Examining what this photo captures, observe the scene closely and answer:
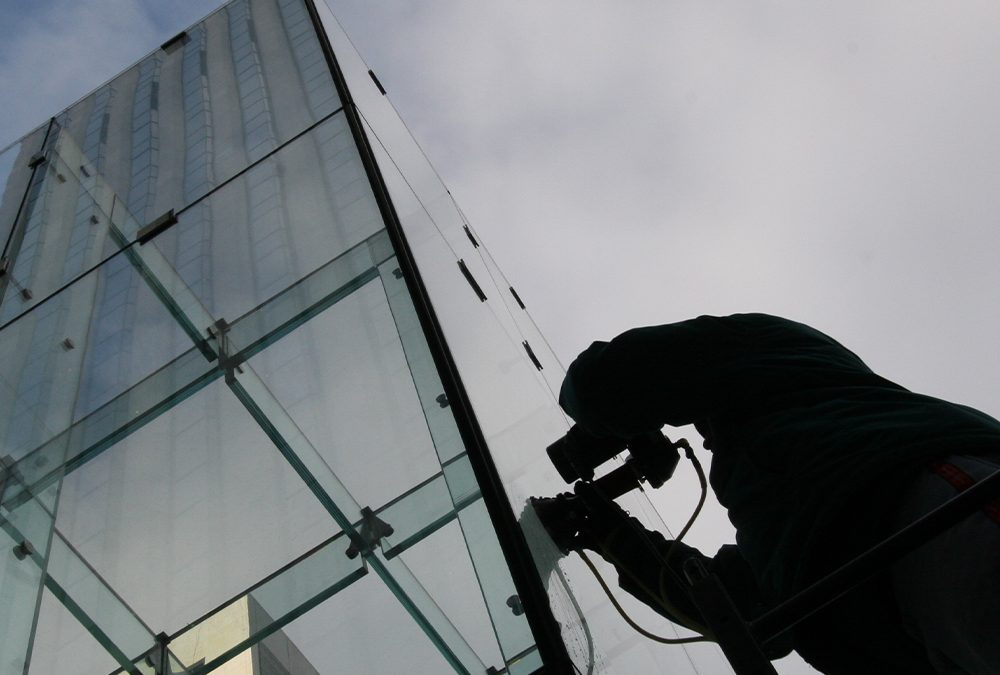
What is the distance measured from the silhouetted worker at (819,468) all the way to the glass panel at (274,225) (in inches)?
28.8

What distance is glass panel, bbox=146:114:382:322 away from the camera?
190 centimetres

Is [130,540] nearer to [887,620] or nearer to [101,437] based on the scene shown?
[101,437]

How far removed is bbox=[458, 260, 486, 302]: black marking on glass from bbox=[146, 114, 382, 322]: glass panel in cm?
43

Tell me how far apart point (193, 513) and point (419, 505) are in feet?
1.54

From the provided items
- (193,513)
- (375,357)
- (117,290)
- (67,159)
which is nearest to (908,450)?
(375,357)

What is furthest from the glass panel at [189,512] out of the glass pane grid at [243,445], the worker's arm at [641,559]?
the worker's arm at [641,559]

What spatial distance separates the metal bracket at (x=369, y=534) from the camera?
4.47 ft

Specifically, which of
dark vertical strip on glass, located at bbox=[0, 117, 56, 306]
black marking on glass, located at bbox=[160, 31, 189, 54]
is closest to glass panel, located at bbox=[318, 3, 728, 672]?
dark vertical strip on glass, located at bbox=[0, 117, 56, 306]

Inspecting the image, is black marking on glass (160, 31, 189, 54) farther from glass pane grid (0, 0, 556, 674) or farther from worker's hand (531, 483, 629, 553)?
worker's hand (531, 483, 629, 553)

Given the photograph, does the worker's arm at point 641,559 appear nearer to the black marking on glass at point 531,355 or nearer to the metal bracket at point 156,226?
the black marking on glass at point 531,355

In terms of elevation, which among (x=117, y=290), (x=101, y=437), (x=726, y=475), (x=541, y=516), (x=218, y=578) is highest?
(x=117, y=290)

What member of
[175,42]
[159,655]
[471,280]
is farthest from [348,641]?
[175,42]

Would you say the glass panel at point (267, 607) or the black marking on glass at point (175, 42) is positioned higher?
the black marking on glass at point (175, 42)

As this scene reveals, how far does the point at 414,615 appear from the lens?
130 cm
